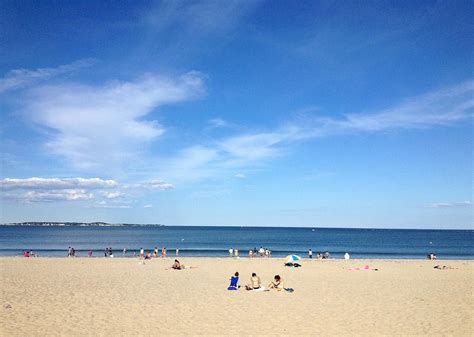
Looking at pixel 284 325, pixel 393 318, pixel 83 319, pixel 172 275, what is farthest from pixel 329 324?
pixel 172 275

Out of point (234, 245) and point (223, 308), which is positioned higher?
point (223, 308)

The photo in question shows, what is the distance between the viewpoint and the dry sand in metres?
11.3

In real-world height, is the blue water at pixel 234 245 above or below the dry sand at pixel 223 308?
below

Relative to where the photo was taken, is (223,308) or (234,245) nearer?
(223,308)

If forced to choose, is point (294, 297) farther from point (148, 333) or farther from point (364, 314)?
point (148, 333)

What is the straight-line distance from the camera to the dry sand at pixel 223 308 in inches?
445

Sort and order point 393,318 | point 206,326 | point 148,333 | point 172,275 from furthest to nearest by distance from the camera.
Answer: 1. point 172,275
2. point 393,318
3. point 206,326
4. point 148,333

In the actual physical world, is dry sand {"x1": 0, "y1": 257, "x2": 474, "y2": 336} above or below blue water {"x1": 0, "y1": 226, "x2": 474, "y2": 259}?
above

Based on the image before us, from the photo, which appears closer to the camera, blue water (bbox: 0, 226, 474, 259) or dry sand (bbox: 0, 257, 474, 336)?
dry sand (bbox: 0, 257, 474, 336)

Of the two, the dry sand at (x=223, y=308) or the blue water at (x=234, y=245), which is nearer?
the dry sand at (x=223, y=308)

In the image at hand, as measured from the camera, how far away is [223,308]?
47.0ft

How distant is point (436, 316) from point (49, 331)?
12.4 m

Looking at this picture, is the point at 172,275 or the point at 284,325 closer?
the point at 284,325

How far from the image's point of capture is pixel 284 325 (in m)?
11.8
